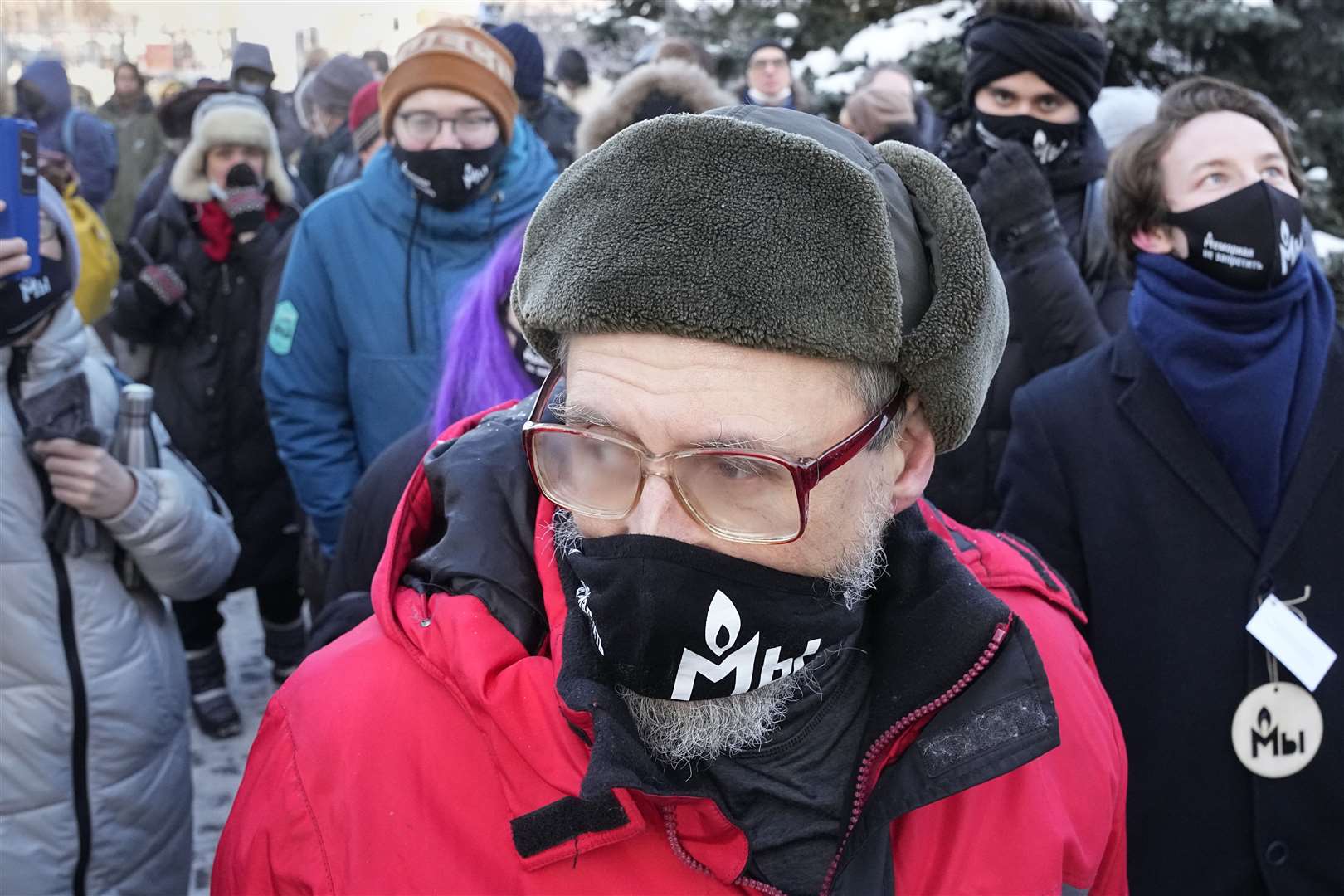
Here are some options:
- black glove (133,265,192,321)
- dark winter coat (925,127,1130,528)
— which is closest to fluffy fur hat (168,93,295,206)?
black glove (133,265,192,321)

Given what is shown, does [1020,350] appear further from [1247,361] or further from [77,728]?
[77,728]

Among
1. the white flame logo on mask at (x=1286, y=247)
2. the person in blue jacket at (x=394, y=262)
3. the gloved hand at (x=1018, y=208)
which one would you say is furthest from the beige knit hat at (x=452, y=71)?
the white flame logo on mask at (x=1286, y=247)

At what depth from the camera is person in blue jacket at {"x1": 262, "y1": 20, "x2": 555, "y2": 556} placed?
11.6 feet

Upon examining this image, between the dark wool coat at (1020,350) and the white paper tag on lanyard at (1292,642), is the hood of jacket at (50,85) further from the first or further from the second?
the white paper tag on lanyard at (1292,642)

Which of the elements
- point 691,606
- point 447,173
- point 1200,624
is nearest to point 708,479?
point 691,606

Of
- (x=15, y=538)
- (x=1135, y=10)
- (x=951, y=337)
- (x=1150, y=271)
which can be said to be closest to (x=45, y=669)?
(x=15, y=538)

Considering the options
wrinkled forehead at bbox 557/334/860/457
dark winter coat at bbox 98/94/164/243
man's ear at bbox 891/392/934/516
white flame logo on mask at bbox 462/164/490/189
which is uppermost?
wrinkled forehead at bbox 557/334/860/457

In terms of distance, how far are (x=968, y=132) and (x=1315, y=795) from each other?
6.67 ft

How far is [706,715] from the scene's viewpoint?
146cm

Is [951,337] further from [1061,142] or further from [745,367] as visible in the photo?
[1061,142]

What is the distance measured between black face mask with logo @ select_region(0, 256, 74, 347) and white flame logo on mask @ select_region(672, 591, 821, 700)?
1674mm

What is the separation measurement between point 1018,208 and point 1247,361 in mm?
867

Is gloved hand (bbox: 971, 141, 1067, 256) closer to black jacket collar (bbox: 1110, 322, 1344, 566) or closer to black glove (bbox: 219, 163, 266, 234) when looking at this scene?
black jacket collar (bbox: 1110, 322, 1344, 566)

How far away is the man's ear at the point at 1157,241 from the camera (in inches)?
103
